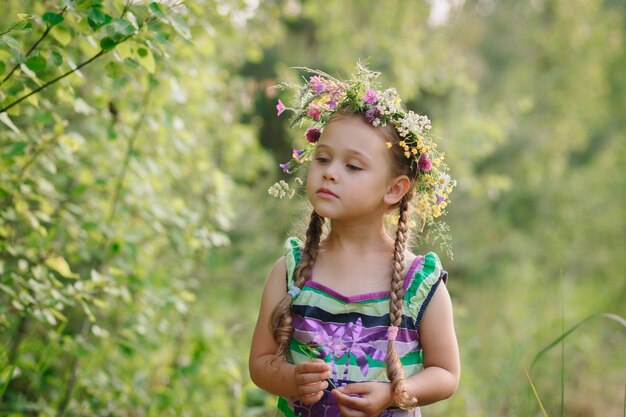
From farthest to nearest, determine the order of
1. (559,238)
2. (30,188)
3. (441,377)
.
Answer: (559,238) < (30,188) < (441,377)

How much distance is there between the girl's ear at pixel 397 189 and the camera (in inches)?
90.8

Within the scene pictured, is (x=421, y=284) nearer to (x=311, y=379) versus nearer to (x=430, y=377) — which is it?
(x=430, y=377)

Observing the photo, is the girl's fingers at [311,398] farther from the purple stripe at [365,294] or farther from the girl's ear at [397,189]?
the girl's ear at [397,189]

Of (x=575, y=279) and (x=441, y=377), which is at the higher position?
(x=575, y=279)

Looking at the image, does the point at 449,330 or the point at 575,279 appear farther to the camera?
the point at 575,279

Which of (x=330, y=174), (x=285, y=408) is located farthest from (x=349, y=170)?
(x=285, y=408)

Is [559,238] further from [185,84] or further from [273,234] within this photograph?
[185,84]

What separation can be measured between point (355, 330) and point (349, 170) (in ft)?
1.62

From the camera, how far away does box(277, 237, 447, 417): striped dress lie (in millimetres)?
2092

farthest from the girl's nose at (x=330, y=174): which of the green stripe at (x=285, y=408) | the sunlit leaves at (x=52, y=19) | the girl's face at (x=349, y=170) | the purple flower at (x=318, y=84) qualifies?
the sunlit leaves at (x=52, y=19)

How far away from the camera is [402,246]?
2.27 m

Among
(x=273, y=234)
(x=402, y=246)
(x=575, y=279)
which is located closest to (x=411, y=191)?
(x=402, y=246)

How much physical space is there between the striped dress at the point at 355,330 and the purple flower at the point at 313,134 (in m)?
0.48

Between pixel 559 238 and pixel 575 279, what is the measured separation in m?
2.18
